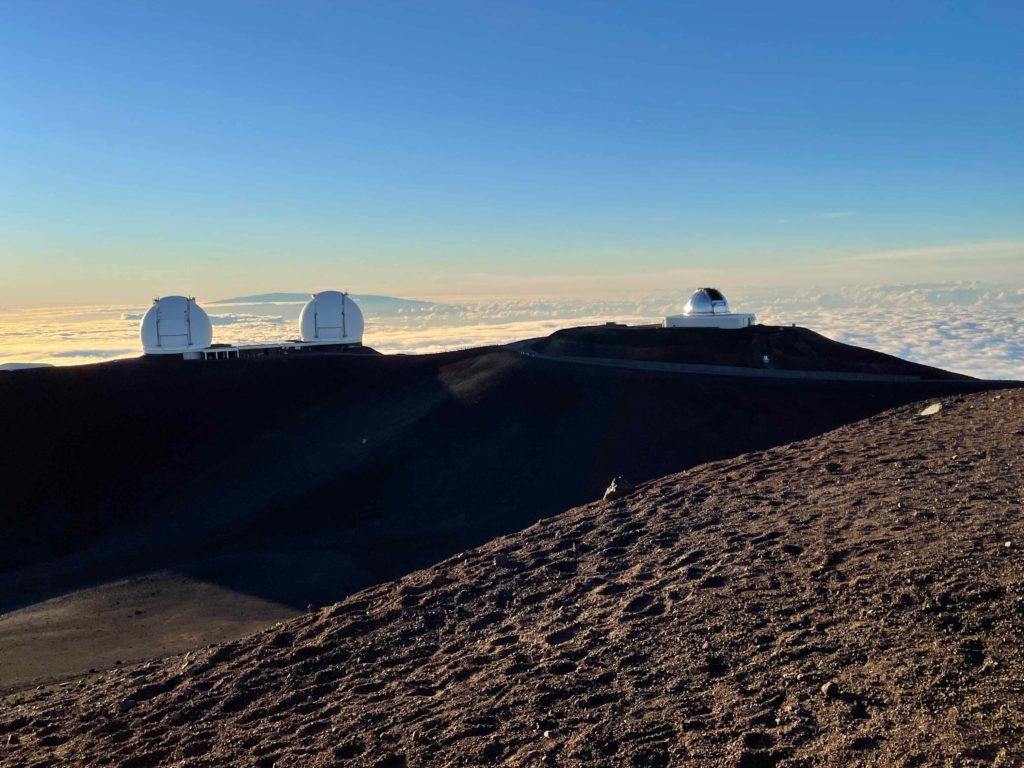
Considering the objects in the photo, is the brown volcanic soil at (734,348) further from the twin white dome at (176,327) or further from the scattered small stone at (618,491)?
the scattered small stone at (618,491)

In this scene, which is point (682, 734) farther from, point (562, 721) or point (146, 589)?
point (146, 589)

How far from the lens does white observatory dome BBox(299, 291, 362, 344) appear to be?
123 feet

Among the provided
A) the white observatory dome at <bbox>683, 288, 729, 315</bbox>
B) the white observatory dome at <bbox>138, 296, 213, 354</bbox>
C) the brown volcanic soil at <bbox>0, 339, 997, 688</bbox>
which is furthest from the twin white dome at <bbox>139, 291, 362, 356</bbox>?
the white observatory dome at <bbox>683, 288, 729, 315</bbox>

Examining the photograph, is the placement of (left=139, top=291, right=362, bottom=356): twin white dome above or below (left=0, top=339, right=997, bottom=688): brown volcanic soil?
above

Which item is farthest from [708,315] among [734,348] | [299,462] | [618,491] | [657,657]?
[657,657]

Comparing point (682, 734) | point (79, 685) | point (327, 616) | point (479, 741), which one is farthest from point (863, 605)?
point (79, 685)

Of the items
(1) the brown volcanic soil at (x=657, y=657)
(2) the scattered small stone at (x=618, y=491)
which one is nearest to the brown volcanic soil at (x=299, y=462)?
(1) the brown volcanic soil at (x=657, y=657)

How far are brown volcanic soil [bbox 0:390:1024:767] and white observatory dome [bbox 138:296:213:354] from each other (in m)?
26.3

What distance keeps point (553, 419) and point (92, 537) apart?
11.9m

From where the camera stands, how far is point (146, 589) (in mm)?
16094

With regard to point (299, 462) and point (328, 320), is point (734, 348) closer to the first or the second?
point (299, 462)

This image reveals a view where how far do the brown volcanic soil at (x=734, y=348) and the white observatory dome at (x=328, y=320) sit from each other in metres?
8.78

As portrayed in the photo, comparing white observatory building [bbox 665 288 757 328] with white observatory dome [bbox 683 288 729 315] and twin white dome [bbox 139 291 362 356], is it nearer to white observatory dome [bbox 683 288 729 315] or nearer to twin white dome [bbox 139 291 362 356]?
white observatory dome [bbox 683 288 729 315]

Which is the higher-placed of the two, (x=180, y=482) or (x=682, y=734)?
(x=682, y=734)
